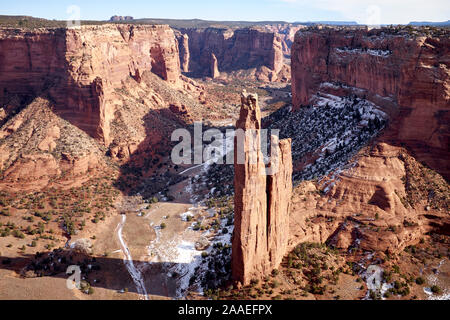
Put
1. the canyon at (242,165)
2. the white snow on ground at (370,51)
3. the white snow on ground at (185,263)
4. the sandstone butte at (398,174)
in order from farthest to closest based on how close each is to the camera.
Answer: the white snow on ground at (370,51) < the sandstone butte at (398,174) < the white snow on ground at (185,263) < the canyon at (242,165)

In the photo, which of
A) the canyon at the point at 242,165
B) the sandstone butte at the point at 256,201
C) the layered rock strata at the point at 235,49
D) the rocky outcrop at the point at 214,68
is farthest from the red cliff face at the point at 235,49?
the sandstone butte at the point at 256,201

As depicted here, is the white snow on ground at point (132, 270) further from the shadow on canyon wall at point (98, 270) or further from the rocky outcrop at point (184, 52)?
the rocky outcrop at point (184, 52)

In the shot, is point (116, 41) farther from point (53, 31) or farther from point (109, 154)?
point (109, 154)

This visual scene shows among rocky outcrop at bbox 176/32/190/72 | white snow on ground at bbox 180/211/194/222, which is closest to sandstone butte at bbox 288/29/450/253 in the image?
white snow on ground at bbox 180/211/194/222

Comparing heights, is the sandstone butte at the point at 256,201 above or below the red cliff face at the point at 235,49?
below

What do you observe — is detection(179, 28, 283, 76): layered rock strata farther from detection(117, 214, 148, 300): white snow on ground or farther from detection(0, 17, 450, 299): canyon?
detection(117, 214, 148, 300): white snow on ground
